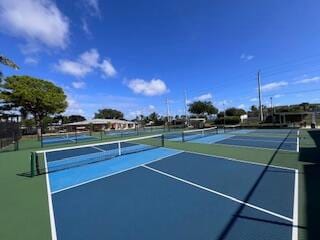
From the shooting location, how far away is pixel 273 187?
26.3 feet

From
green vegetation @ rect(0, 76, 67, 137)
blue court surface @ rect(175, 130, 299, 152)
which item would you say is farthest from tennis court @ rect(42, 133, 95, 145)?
blue court surface @ rect(175, 130, 299, 152)

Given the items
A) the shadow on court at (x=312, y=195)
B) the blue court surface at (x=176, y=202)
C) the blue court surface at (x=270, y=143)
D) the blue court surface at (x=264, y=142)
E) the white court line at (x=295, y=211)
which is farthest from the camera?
the blue court surface at (x=264, y=142)

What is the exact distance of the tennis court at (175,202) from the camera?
17.2 ft

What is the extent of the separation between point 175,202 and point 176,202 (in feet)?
0.08

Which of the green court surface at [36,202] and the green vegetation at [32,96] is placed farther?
the green vegetation at [32,96]

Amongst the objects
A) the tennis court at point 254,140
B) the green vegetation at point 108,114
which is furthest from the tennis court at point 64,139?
the green vegetation at point 108,114

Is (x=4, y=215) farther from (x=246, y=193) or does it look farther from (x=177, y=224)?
(x=246, y=193)

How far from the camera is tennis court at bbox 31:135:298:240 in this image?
17.2ft

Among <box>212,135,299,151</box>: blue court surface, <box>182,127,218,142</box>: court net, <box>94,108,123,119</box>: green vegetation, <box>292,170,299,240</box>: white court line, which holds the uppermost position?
<box>94,108,123,119</box>: green vegetation

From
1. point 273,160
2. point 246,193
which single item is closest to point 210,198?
point 246,193

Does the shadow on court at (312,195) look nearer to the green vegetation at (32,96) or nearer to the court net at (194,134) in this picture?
the court net at (194,134)

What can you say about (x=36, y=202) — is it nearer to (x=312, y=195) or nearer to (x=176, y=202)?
(x=176, y=202)

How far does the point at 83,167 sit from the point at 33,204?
533 centimetres

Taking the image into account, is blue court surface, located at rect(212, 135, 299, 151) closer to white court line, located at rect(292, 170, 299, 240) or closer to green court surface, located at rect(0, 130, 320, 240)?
green court surface, located at rect(0, 130, 320, 240)
